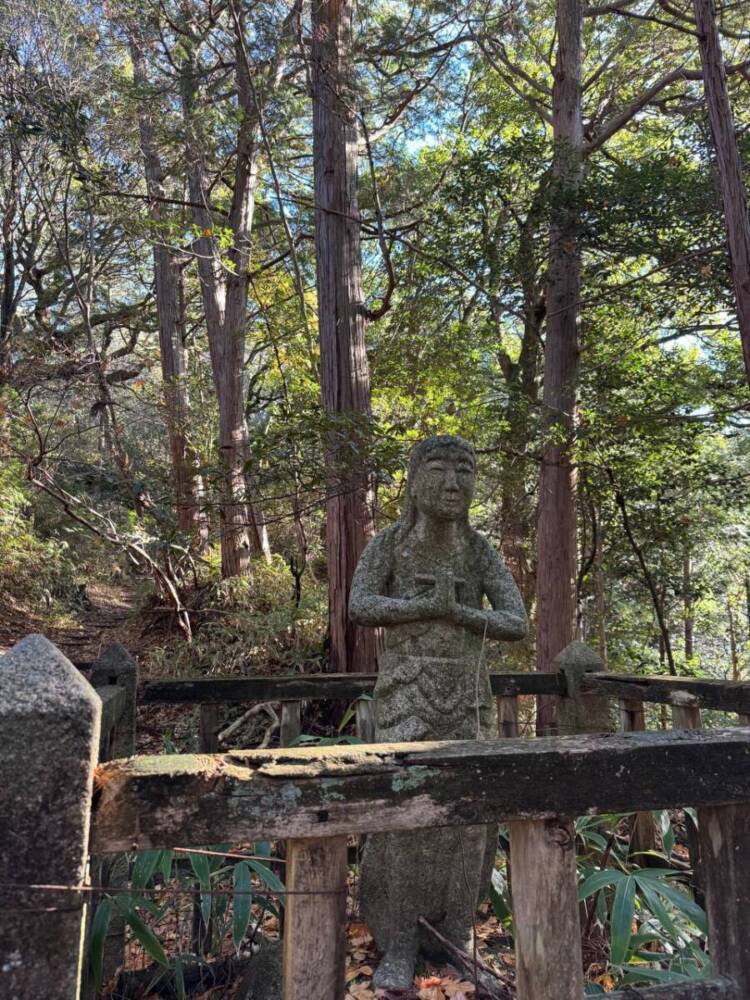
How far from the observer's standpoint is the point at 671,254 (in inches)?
248

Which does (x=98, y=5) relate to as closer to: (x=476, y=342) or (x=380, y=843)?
(x=476, y=342)

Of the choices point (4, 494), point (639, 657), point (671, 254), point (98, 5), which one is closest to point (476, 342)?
point (671, 254)

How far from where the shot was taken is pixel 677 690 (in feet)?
12.3

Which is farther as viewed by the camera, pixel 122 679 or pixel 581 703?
pixel 581 703

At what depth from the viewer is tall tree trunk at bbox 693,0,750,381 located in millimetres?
4227

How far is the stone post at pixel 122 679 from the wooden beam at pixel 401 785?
1.86m

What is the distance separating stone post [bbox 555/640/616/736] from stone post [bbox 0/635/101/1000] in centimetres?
372

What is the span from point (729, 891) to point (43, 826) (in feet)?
5.16


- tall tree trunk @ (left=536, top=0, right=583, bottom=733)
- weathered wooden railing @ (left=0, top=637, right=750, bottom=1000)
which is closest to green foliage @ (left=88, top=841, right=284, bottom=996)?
weathered wooden railing @ (left=0, top=637, right=750, bottom=1000)

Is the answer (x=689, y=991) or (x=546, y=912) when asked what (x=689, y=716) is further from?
(x=546, y=912)

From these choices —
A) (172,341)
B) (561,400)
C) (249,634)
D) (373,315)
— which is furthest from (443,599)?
(172,341)

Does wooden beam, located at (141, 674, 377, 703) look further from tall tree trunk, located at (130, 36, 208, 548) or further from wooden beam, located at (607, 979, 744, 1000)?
wooden beam, located at (607, 979, 744, 1000)

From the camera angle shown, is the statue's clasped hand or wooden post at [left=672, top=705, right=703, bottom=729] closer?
the statue's clasped hand

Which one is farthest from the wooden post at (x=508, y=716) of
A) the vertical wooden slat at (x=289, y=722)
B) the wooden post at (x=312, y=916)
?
the wooden post at (x=312, y=916)
